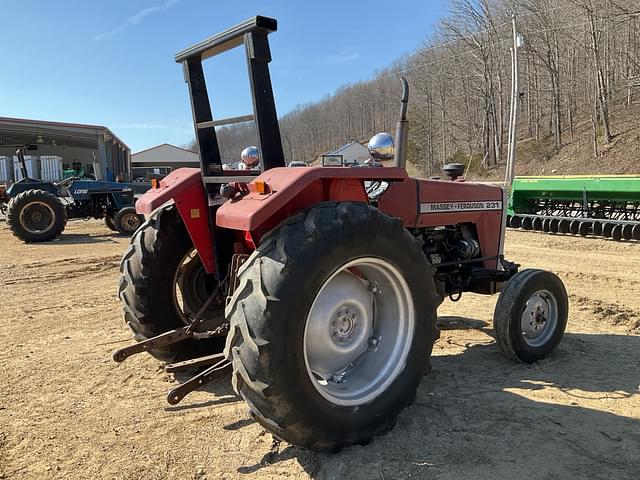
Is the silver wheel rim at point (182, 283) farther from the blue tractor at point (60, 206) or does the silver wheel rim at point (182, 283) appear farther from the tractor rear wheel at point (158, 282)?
the blue tractor at point (60, 206)

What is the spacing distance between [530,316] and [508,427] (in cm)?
131

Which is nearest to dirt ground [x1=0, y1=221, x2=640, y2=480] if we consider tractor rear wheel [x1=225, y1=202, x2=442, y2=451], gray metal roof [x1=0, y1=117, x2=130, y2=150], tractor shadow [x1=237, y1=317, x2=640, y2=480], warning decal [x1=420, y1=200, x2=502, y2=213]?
tractor shadow [x1=237, y1=317, x2=640, y2=480]

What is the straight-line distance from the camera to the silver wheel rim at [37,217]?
1276cm

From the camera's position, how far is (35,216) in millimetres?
12930

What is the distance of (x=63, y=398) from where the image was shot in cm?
353

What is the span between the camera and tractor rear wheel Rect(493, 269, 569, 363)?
3852 mm

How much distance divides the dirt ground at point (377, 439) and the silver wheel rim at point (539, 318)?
0.73 ft

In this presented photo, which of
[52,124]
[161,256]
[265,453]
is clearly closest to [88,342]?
[161,256]

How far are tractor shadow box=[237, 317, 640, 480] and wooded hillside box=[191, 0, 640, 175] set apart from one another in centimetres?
Answer: 2074

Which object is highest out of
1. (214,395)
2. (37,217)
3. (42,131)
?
(42,131)

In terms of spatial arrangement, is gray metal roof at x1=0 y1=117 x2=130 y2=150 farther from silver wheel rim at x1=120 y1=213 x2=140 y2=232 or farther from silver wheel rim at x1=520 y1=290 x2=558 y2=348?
silver wheel rim at x1=520 y1=290 x2=558 y2=348

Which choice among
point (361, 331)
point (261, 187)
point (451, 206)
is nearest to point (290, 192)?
point (261, 187)

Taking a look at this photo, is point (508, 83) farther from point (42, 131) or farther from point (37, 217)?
point (37, 217)

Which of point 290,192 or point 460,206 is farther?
point 460,206
